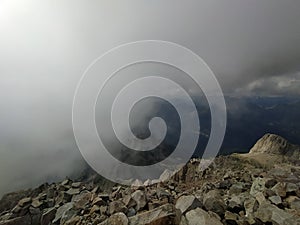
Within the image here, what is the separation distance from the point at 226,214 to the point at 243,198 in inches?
106

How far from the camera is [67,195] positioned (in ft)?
69.2

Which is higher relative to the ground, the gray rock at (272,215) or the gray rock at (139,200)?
the gray rock at (272,215)

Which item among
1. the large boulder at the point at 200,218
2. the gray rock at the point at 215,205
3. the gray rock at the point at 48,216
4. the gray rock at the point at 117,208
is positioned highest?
the gray rock at the point at 215,205

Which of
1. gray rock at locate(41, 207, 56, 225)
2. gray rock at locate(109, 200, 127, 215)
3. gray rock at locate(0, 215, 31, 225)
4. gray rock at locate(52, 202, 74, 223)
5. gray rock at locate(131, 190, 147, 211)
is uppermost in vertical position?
gray rock at locate(131, 190, 147, 211)

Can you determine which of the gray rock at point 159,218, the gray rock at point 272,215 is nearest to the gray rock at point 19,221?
the gray rock at point 159,218

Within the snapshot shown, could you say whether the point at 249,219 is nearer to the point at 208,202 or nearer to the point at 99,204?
the point at 208,202

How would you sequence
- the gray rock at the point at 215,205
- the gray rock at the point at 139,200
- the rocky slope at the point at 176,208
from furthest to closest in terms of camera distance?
the gray rock at the point at 139,200 < the gray rock at the point at 215,205 < the rocky slope at the point at 176,208

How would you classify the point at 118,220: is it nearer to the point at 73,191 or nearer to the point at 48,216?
the point at 48,216

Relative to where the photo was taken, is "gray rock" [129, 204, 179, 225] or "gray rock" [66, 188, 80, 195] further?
"gray rock" [66, 188, 80, 195]

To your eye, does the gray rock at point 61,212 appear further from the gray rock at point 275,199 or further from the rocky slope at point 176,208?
the gray rock at point 275,199

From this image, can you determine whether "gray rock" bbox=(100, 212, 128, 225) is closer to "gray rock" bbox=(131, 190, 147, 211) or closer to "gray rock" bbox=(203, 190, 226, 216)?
"gray rock" bbox=(131, 190, 147, 211)

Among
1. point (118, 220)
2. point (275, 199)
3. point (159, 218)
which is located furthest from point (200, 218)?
point (275, 199)

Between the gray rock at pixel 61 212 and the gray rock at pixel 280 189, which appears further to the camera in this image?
the gray rock at pixel 61 212

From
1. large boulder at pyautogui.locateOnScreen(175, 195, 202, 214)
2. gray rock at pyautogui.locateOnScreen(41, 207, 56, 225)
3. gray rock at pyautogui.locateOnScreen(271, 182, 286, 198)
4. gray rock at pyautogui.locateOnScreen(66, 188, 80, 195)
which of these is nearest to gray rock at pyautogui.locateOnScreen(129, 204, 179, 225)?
large boulder at pyautogui.locateOnScreen(175, 195, 202, 214)
